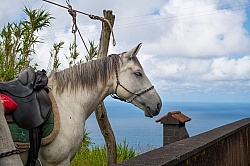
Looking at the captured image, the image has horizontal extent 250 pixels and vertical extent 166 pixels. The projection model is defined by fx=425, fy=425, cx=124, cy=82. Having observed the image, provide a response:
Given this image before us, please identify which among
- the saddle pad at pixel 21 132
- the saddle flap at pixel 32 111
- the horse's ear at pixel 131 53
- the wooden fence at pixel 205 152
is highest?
the horse's ear at pixel 131 53

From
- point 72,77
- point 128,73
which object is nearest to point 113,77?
point 128,73

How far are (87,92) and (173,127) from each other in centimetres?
208

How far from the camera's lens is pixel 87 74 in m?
3.28

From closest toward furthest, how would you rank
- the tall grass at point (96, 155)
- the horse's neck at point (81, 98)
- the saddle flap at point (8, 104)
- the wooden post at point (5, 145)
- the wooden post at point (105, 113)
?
the wooden post at point (5, 145), the saddle flap at point (8, 104), the horse's neck at point (81, 98), the wooden post at point (105, 113), the tall grass at point (96, 155)

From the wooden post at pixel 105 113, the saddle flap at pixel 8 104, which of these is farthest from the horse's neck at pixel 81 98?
the wooden post at pixel 105 113

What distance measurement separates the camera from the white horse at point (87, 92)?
290 centimetres

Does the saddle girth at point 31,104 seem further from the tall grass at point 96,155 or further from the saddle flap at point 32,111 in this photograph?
the tall grass at point 96,155

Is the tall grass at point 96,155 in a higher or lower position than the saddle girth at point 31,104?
lower

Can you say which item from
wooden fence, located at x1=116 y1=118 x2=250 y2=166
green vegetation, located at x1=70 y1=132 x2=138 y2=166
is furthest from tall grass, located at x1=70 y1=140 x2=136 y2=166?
wooden fence, located at x1=116 y1=118 x2=250 y2=166

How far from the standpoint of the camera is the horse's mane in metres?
3.18

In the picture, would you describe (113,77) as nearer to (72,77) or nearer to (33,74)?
(72,77)

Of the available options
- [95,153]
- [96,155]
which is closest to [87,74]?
[96,155]

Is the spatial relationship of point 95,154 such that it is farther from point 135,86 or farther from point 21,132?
point 21,132

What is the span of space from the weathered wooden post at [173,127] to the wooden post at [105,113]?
0.72 metres
